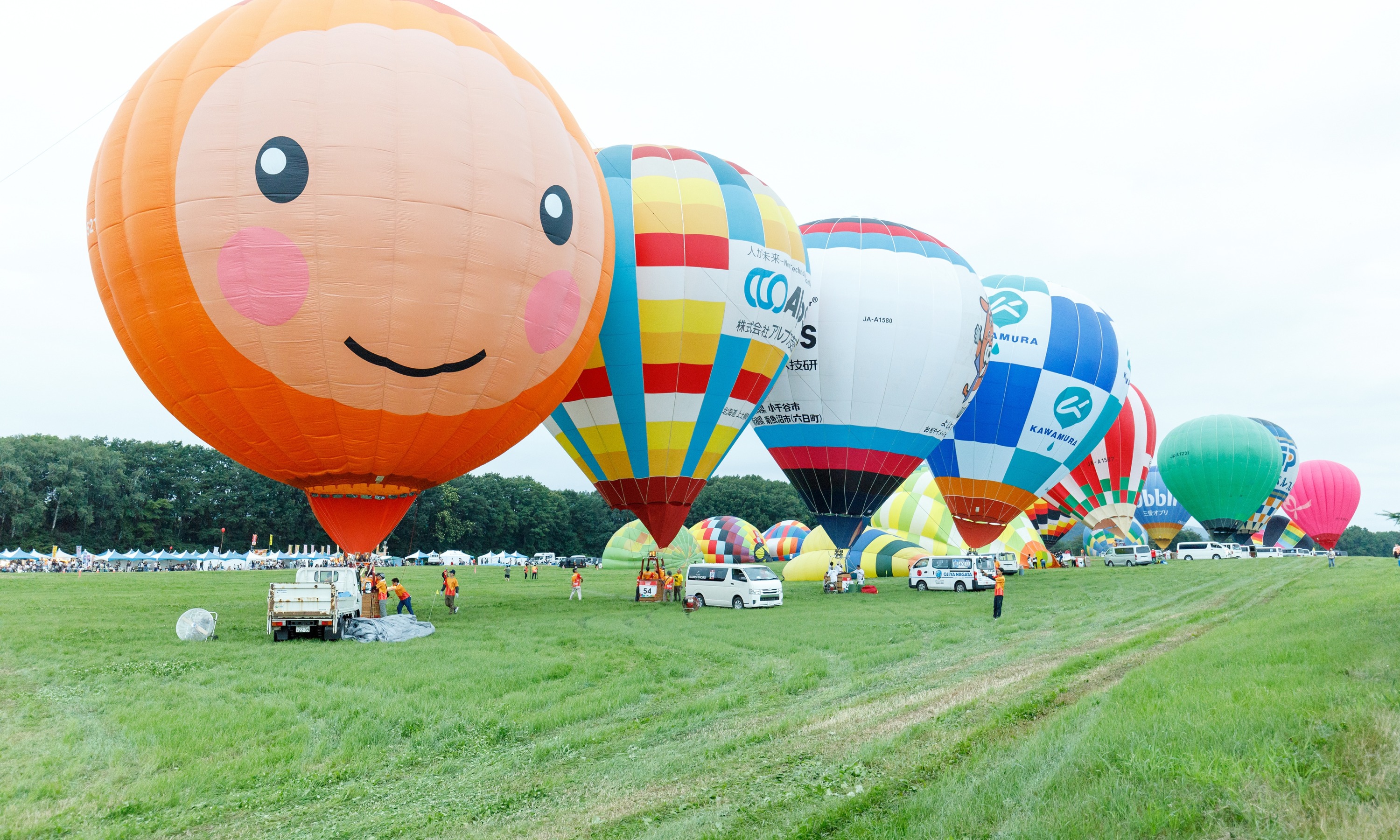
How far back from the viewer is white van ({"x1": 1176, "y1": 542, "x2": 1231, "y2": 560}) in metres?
51.4

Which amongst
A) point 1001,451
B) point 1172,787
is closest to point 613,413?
point 1001,451

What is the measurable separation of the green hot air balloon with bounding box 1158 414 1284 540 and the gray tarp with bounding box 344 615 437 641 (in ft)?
170

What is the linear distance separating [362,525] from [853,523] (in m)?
14.7

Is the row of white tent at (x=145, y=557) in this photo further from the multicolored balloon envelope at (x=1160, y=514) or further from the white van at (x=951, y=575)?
the multicolored balloon envelope at (x=1160, y=514)

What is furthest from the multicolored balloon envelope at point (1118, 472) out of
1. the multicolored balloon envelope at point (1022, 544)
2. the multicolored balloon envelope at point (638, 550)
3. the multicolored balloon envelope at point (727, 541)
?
the multicolored balloon envelope at point (638, 550)

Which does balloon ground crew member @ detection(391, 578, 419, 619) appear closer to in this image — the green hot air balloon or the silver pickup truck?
the silver pickup truck

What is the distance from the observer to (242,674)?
11.2 m

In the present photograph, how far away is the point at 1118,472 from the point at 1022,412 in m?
16.7

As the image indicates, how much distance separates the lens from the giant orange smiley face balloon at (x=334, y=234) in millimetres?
12977

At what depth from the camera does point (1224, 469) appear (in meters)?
52.4

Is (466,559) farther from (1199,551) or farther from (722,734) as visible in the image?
(722,734)

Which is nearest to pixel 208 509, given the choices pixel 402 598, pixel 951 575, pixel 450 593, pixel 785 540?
pixel 785 540

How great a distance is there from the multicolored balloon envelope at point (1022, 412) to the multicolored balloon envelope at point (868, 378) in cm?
313

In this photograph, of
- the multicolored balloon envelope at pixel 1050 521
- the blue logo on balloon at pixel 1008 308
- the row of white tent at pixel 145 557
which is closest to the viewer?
the blue logo on balloon at pixel 1008 308
